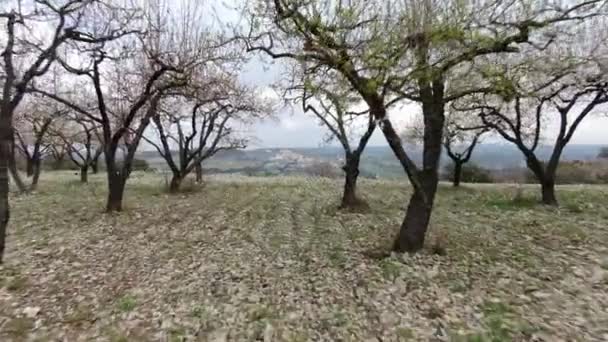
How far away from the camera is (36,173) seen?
15500 millimetres

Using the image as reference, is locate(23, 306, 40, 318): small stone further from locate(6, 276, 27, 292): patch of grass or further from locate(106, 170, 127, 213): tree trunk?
locate(106, 170, 127, 213): tree trunk

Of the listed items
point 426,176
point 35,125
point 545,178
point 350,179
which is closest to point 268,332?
point 426,176

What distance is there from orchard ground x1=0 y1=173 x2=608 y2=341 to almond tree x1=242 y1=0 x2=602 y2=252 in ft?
5.33

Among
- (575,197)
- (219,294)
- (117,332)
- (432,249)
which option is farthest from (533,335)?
(575,197)

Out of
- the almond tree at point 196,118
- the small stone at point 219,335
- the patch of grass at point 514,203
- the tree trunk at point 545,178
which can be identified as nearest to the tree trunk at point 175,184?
the almond tree at point 196,118

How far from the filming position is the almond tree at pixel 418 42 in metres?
5.29

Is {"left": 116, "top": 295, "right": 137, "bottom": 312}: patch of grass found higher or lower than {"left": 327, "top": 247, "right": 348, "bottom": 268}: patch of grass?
lower

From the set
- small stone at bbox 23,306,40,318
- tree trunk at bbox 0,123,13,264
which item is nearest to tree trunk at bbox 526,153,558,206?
small stone at bbox 23,306,40,318

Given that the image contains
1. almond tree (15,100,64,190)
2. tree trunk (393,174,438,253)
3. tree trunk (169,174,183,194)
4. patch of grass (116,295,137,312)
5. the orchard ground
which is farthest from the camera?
tree trunk (169,174,183,194)

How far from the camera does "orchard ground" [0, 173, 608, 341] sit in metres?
4.15

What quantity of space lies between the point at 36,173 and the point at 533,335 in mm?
17464

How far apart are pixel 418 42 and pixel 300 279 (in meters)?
3.71

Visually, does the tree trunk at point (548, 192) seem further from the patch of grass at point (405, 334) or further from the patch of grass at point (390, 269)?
the patch of grass at point (405, 334)

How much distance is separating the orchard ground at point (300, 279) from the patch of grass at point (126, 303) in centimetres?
3
